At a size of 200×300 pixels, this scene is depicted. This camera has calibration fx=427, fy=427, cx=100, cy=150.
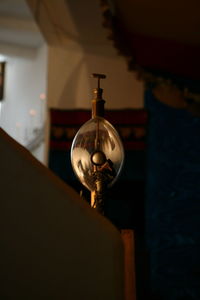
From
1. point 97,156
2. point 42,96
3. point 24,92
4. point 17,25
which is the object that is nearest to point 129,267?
point 97,156

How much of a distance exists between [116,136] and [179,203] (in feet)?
10.8

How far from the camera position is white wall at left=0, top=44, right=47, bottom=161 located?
5301 millimetres

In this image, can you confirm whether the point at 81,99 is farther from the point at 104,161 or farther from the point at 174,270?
the point at 104,161

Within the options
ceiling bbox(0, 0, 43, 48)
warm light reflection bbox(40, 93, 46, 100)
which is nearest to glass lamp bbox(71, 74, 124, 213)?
ceiling bbox(0, 0, 43, 48)

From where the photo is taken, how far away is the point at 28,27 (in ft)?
16.6

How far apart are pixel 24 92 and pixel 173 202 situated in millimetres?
2796

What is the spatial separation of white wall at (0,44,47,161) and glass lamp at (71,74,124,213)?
373 centimetres

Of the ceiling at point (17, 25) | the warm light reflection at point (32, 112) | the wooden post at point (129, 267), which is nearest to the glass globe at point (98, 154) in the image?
the wooden post at point (129, 267)

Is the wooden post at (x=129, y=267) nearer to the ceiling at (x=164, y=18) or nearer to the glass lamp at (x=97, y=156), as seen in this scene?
the glass lamp at (x=97, y=156)

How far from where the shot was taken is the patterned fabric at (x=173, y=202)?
4.27 m

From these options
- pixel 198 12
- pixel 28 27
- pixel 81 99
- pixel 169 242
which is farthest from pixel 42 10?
pixel 169 242

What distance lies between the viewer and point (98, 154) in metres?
1.23

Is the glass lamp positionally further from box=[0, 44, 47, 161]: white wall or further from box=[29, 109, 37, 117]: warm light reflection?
box=[29, 109, 37, 117]: warm light reflection

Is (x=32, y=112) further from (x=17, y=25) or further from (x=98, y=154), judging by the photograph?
(x=98, y=154)
